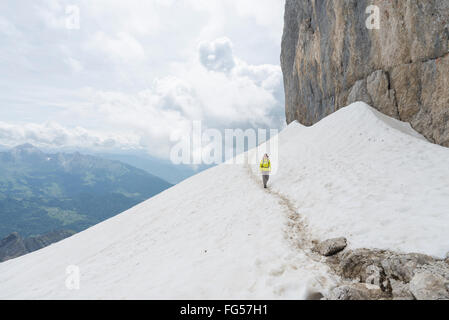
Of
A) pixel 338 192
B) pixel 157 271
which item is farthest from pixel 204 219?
pixel 338 192

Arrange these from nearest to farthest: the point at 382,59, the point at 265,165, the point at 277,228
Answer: the point at 277,228 → the point at 265,165 → the point at 382,59

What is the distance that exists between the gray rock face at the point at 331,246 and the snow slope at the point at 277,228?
0.39 metres

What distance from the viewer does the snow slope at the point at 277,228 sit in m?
7.37

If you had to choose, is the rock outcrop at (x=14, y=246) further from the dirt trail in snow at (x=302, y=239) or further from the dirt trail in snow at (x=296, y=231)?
the dirt trail in snow at (x=302, y=239)

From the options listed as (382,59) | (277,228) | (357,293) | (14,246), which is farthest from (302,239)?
(14,246)

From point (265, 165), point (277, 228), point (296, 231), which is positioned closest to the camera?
point (296, 231)

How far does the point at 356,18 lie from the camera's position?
22969 millimetres

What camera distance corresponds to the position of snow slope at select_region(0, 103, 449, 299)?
7.37 meters

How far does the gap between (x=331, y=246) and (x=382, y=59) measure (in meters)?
20.2

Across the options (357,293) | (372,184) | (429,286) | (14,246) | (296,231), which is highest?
(372,184)

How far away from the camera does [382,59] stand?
66.7 feet

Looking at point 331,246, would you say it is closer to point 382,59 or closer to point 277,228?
point 277,228

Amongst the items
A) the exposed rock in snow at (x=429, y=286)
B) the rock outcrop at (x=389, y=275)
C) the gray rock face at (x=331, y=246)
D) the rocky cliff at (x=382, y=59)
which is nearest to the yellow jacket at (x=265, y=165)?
the gray rock face at (x=331, y=246)

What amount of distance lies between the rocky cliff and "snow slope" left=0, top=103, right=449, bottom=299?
192 centimetres
